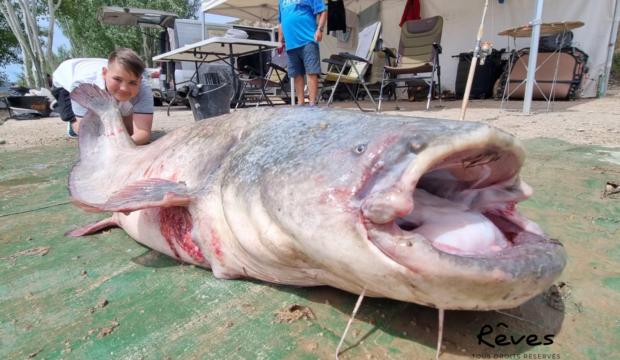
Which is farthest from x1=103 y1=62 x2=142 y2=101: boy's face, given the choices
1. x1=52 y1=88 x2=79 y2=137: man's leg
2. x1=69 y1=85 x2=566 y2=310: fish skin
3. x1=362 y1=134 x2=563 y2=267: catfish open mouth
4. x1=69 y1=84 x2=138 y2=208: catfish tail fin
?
x1=362 y1=134 x2=563 y2=267: catfish open mouth

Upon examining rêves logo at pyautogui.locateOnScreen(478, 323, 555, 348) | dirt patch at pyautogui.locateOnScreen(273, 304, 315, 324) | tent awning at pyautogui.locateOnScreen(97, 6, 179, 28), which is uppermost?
tent awning at pyautogui.locateOnScreen(97, 6, 179, 28)

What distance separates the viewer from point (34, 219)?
88.8 inches

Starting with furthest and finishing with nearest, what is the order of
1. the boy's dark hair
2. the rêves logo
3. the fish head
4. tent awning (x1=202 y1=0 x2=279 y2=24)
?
tent awning (x1=202 y1=0 x2=279 y2=24), the boy's dark hair, the rêves logo, the fish head

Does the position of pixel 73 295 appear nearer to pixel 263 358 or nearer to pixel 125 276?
pixel 125 276

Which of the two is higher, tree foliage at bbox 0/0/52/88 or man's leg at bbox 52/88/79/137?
tree foliage at bbox 0/0/52/88

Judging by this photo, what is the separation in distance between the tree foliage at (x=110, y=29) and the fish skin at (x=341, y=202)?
29.4m

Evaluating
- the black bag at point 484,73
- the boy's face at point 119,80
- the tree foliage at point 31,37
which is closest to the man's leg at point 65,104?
the boy's face at point 119,80

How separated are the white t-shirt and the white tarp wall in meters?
6.06

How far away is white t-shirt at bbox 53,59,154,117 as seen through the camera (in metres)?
3.76

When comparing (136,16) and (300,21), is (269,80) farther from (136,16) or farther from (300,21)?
(136,16)

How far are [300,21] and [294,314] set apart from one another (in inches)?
180

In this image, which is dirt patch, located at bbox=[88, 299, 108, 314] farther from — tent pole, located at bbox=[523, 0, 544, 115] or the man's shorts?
tent pole, located at bbox=[523, 0, 544, 115]

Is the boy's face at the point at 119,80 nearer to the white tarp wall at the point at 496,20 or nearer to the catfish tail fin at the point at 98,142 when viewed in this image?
the catfish tail fin at the point at 98,142

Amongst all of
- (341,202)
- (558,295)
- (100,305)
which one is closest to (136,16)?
(100,305)
